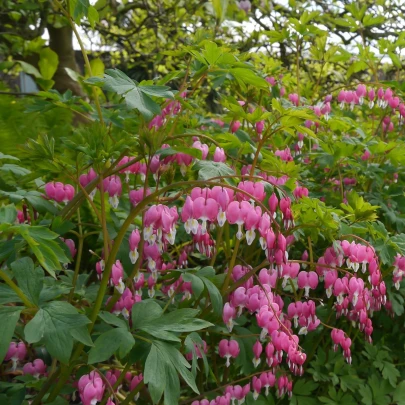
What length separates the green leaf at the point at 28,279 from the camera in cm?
134

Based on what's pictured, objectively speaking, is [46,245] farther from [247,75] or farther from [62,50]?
[62,50]

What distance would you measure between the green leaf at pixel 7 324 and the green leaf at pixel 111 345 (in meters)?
0.19

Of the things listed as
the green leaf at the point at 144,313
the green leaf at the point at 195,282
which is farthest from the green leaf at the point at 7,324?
the green leaf at the point at 195,282

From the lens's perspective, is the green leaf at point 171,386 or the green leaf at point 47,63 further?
the green leaf at point 47,63

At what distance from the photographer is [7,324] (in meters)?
1.24

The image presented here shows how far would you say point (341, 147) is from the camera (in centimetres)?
229

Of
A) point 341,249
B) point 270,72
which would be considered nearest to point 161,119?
point 341,249

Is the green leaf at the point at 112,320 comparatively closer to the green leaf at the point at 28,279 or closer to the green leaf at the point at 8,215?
the green leaf at the point at 28,279

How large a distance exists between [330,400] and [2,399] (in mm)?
1272

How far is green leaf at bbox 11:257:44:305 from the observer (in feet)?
4.40

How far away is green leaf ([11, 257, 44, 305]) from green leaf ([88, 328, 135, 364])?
169mm

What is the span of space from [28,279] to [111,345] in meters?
0.24

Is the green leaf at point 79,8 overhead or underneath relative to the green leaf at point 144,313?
overhead

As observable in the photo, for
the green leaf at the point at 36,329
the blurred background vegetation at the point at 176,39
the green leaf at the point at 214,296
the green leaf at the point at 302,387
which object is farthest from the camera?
the blurred background vegetation at the point at 176,39
